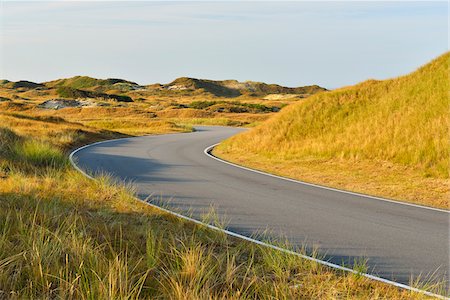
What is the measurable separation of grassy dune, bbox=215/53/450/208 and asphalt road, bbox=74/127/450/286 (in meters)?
2.34

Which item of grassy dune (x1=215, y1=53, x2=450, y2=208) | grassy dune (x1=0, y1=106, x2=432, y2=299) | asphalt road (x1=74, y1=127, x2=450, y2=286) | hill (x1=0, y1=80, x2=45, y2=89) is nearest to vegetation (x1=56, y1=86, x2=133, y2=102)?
hill (x1=0, y1=80, x2=45, y2=89)

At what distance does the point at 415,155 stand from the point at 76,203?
44.7ft

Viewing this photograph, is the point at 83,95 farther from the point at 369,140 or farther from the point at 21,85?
the point at 369,140

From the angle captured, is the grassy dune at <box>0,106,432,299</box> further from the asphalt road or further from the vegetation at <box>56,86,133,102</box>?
the vegetation at <box>56,86,133,102</box>

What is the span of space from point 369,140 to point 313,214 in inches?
476

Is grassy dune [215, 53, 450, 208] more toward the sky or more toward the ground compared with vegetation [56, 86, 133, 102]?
more toward the ground

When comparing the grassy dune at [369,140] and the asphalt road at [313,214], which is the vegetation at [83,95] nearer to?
the grassy dune at [369,140]

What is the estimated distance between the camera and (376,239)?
8867 mm

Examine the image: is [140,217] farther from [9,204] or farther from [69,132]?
[69,132]

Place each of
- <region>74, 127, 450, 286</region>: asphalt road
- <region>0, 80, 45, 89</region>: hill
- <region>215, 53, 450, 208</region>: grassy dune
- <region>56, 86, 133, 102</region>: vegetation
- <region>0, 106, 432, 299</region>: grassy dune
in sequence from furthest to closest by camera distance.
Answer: <region>0, 80, 45, 89</region>: hill
<region>56, 86, 133, 102</region>: vegetation
<region>215, 53, 450, 208</region>: grassy dune
<region>74, 127, 450, 286</region>: asphalt road
<region>0, 106, 432, 299</region>: grassy dune

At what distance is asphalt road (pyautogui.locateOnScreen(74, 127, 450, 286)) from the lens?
7848 millimetres

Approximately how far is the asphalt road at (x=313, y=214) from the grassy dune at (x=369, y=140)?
2336 mm

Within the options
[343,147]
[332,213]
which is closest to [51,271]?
[332,213]

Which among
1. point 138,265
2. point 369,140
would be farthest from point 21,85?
point 138,265
